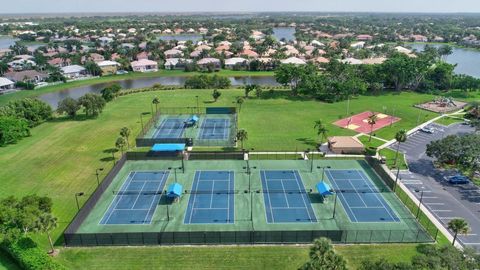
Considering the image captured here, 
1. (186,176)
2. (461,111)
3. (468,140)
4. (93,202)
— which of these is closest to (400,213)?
(468,140)

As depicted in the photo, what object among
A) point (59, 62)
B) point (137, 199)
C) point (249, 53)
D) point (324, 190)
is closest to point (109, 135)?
point (137, 199)

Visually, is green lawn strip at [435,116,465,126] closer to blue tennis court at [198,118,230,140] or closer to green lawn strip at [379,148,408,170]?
green lawn strip at [379,148,408,170]

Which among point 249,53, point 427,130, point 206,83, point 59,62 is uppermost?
point 249,53

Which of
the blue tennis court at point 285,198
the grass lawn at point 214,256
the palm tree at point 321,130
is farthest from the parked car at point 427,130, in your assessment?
the grass lawn at point 214,256

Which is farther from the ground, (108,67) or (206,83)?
(108,67)

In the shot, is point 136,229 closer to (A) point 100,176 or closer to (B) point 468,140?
(A) point 100,176

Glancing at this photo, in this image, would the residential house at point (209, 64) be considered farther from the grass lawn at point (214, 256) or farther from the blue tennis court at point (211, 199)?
the grass lawn at point (214, 256)

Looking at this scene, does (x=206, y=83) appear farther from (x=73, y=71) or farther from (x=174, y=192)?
(x=174, y=192)
